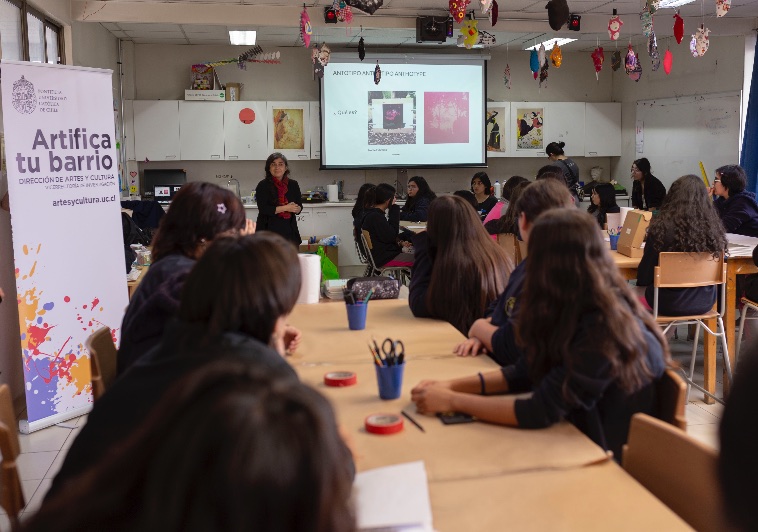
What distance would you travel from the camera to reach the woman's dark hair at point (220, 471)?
2.13ft

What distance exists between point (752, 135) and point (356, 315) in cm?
653

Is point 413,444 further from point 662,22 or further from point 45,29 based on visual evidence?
point 662,22

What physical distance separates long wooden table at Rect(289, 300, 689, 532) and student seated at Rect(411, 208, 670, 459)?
6 centimetres

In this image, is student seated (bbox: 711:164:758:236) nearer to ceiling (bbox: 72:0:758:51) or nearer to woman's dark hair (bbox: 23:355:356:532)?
ceiling (bbox: 72:0:758:51)

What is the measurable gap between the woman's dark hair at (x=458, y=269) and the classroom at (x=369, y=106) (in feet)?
0.50

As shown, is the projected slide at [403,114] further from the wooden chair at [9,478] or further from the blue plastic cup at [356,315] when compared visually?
the wooden chair at [9,478]

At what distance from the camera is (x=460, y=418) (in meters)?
1.94

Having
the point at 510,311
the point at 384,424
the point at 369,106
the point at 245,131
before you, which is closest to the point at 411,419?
the point at 384,424

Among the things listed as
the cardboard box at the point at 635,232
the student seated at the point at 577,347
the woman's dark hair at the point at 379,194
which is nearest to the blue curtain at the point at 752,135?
the cardboard box at the point at 635,232

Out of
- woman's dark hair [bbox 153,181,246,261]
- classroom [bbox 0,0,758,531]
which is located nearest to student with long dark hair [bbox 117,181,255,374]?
woman's dark hair [bbox 153,181,246,261]

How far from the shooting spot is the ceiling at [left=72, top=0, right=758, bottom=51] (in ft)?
22.8

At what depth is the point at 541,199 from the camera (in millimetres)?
2924

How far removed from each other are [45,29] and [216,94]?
11.3ft

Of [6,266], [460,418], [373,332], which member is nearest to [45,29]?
[6,266]
